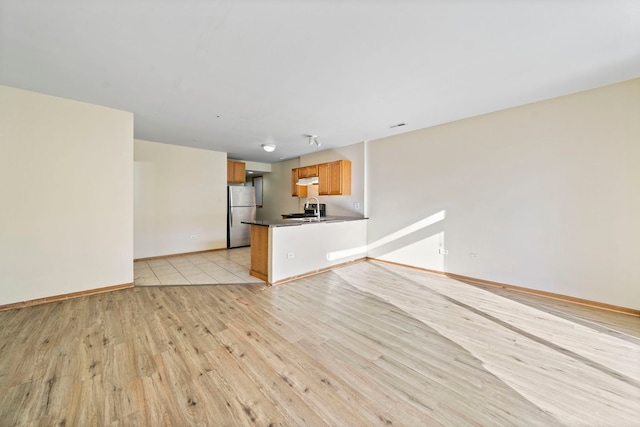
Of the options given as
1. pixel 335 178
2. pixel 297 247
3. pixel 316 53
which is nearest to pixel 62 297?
pixel 297 247

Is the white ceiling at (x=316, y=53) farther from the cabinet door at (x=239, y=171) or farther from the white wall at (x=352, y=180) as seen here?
the cabinet door at (x=239, y=171)

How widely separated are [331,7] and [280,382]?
2570mm

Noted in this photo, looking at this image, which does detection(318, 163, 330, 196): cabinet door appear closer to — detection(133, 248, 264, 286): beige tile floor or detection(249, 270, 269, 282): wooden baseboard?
detection(133, 248, 264, 286): beige tile floor

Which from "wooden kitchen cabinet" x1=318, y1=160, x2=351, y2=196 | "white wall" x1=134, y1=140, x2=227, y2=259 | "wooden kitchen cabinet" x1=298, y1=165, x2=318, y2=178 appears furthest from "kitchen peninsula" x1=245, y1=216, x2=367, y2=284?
"white wall" x1=134, y1=140, x2=227, y2=259

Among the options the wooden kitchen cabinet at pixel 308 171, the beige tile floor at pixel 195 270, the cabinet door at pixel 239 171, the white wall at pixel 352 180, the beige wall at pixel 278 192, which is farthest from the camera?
the beige wall at pixel 278 192

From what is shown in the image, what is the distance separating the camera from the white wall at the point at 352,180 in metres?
5.06

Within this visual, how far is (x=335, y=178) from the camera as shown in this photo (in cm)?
524

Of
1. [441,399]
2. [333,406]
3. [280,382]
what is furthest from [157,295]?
[441,399]

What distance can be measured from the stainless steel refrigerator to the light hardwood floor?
3347 mm

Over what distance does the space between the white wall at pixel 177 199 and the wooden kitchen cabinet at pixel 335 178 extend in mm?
2658

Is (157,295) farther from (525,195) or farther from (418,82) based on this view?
(525,195)

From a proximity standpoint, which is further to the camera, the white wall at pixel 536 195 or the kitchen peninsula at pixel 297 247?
the kitchen peninsula at pixel 297 247

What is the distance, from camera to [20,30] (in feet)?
5.74

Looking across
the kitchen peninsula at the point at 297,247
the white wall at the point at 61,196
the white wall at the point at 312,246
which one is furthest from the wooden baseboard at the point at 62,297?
the white wall at the point at 312,246
